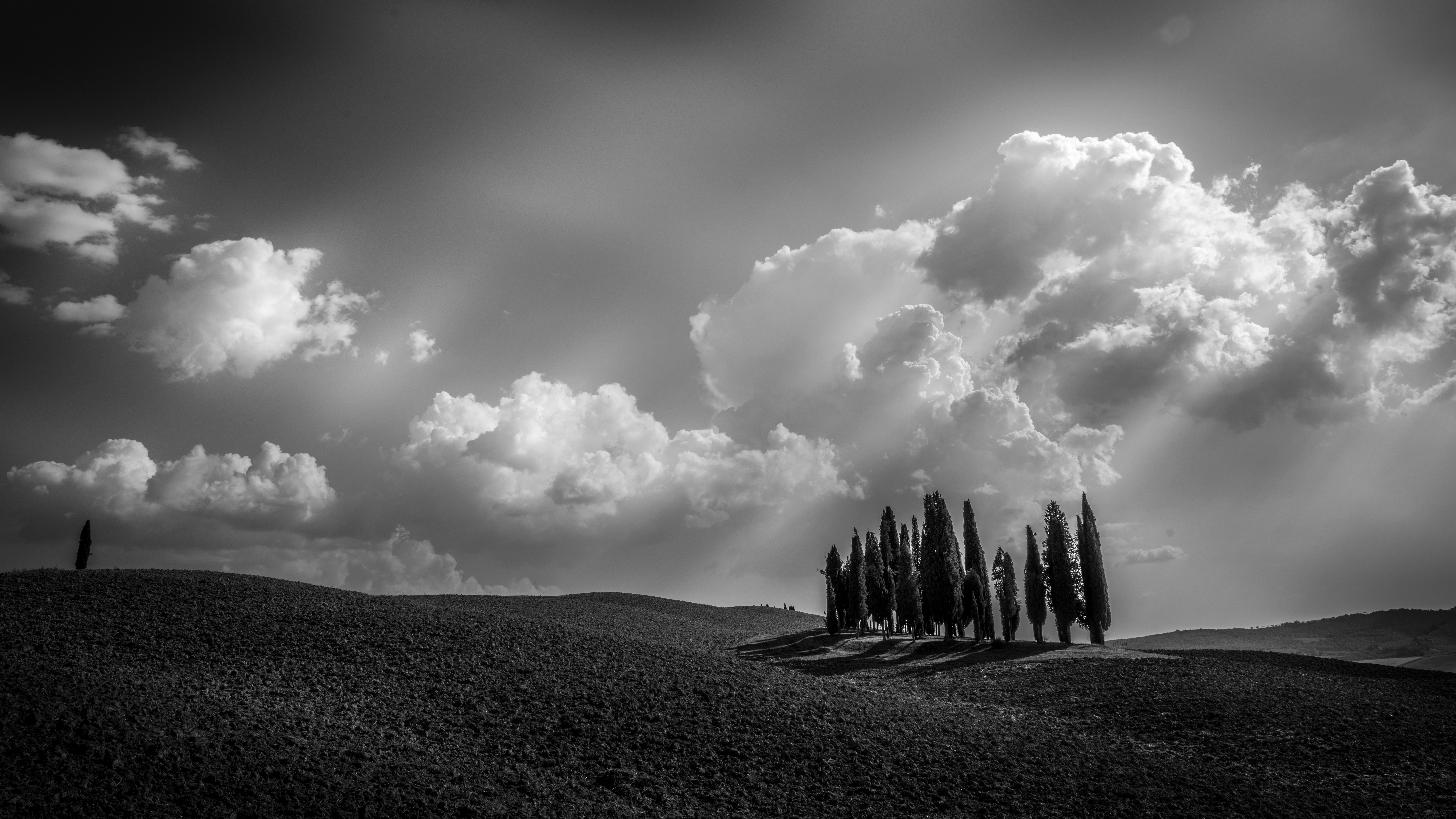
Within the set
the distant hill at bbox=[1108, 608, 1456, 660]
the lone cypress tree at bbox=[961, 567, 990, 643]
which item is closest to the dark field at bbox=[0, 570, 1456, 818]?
the lone cypress tree at bbox=[961, 567, 990, 643]

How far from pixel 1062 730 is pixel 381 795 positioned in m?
28.0

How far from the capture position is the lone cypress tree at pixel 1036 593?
241ft

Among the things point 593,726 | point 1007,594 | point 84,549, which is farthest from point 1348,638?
point 84,549

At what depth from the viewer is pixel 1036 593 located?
243 feet

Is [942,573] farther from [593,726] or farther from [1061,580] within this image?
[593,726]

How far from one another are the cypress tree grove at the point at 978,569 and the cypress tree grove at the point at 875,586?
1023 cm

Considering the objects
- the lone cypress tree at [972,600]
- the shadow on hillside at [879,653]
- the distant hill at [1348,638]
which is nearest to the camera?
the shadow on hillside at [879,653]

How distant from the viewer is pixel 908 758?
29.1 metres

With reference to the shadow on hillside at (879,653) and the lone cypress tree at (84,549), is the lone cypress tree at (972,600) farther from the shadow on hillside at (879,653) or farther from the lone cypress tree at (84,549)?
the lone cypress tree at (84,549)

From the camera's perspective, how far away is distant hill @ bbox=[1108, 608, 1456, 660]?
359 feet

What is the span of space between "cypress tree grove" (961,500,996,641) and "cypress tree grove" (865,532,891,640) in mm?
10226

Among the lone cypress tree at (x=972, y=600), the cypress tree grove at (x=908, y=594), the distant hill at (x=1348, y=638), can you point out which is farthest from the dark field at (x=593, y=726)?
the distant hill at (x=1348, y=638)

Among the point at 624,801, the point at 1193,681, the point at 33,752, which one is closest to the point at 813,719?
the point at 624,801

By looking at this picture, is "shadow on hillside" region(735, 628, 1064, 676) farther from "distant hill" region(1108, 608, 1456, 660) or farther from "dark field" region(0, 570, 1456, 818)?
"distant hill" region(1108, 608, 1456, 660)
